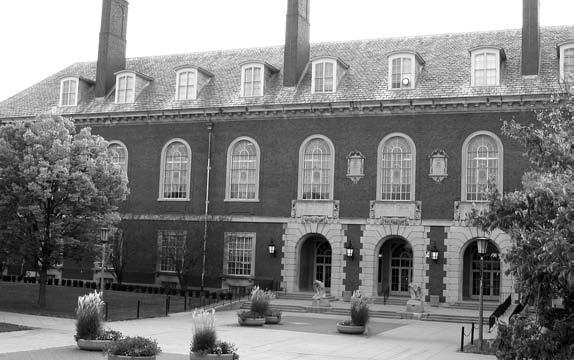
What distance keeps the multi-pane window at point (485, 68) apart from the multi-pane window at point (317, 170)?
778 cm

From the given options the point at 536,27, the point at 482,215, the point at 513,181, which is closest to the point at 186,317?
the point at 513,181

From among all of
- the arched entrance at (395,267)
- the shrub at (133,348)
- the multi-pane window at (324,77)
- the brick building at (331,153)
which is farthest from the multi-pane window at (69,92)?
the shrub at (133,348)

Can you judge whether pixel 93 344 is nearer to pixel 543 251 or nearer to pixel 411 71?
pixel 543 251

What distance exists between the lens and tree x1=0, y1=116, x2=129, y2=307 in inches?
1078

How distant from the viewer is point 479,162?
32.8 metres

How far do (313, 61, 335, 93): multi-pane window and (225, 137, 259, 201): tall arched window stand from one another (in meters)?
4.38

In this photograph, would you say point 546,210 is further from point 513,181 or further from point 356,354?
point 513,181

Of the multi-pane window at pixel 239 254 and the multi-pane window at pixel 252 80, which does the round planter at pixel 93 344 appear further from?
the multi-pane window at pixel 252 80

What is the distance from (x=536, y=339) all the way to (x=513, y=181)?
22245 millimetres

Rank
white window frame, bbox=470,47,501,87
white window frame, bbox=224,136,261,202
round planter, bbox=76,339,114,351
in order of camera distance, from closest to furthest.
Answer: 1. round planter, bbox=76,339,114,351
2. white window frame, bbox=470,47,501,87
3. white window frame, bbox=224,136,261,202

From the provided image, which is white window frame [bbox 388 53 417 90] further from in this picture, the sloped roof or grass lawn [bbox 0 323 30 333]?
grass lawn [bbox 0 323 30 333]

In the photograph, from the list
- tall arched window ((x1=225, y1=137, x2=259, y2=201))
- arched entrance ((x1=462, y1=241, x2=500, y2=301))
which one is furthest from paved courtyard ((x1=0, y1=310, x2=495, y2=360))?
tall arched window ((x1=225, y1=137, x2=259, y2=201))

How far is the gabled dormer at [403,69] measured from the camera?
34.8 m

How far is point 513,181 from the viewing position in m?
32.0
